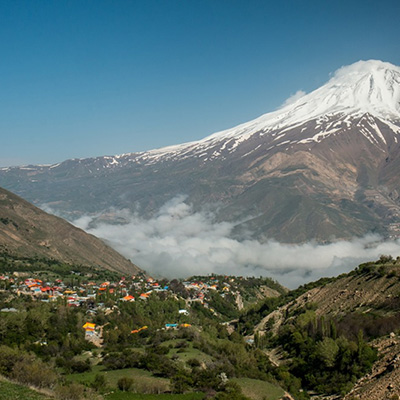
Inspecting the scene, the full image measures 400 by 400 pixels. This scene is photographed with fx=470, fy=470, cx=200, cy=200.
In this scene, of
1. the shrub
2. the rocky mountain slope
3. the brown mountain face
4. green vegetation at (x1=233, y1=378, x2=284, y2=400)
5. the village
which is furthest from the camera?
the brown mountain face

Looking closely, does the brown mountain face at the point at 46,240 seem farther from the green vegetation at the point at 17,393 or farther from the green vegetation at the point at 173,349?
the green vegetation at the point at 17,393

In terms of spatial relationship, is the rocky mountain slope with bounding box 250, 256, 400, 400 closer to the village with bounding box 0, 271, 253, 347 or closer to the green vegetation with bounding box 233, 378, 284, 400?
the green vegetation with bounding box 233, 378, 284, 400

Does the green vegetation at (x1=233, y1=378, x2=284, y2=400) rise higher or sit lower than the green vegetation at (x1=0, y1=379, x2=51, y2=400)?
lower

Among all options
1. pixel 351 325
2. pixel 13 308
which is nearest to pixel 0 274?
pixel 13 308

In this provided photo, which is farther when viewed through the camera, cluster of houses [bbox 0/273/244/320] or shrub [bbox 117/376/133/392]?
cluster of houses [bbox 0/273/244/320]

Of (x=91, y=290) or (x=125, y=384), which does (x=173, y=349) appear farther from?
(x=91, y=290)

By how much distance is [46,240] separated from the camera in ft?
415

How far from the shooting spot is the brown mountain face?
116m

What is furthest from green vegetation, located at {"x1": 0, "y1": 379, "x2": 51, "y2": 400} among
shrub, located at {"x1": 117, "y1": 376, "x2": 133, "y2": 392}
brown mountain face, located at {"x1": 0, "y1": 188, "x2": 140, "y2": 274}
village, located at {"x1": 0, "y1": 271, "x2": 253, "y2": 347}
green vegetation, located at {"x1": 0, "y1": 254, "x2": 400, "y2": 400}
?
brown mountain face, located at {"x1": 0, "y1": 188, "x2": 140, "y2": 274}

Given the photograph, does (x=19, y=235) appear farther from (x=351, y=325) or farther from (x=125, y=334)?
(x=351, y=325)

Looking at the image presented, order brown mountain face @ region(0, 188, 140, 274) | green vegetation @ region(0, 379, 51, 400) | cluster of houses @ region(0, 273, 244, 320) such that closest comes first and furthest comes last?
1. green vegetation @ region(0, 379, 51, 400)
2. cluster of houses @ region(0, 273, 244, 320)
3. brown mountain face @ region(0, 188, 140, 274)

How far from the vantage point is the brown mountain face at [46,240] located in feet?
382

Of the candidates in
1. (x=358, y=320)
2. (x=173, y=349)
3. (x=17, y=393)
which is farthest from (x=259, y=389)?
(x=17, y=393)

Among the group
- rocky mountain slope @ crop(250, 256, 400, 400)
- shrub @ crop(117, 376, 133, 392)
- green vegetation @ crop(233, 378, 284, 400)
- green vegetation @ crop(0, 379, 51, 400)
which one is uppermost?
green vegetation @ crop(0, 379, 51, 400)
